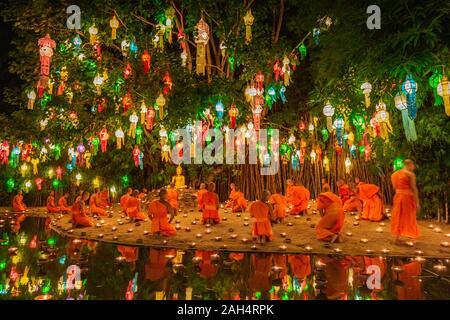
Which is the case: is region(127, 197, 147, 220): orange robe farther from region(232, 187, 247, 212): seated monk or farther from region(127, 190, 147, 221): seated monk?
region(232, 187, 247, 212): seated monk

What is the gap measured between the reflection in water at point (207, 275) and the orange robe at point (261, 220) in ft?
2.67

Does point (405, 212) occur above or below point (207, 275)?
Result: above

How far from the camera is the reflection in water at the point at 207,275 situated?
3.62 meters

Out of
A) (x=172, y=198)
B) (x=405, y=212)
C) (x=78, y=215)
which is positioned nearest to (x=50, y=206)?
(x=172, y=198)

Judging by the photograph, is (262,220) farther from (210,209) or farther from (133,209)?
(133,209)

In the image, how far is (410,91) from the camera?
16.5 ft

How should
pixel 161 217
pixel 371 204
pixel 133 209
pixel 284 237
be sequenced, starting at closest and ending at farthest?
pixel 284 237 → pixel 161 217 → pixel 371 204 → pixel 133 209

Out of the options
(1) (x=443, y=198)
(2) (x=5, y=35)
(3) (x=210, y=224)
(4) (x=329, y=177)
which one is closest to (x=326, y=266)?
(3) (x=210, y=224)

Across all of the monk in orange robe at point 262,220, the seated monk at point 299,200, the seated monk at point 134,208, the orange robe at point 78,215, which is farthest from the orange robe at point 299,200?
the orange robe at point 78,215

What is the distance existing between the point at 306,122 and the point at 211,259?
28.9ft

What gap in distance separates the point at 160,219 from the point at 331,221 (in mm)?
3111

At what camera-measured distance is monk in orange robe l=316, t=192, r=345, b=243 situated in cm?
632

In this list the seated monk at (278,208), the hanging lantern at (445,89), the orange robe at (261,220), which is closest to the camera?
the hanging lantern at (445,89)

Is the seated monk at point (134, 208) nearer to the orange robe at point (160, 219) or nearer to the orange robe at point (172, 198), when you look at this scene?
the orange robe at point (172, 198)
